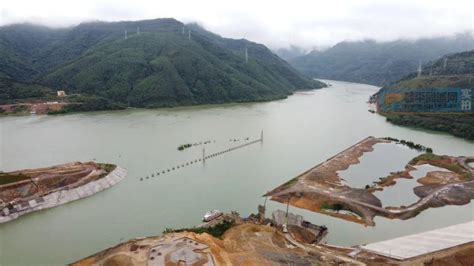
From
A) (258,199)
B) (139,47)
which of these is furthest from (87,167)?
(139,47)

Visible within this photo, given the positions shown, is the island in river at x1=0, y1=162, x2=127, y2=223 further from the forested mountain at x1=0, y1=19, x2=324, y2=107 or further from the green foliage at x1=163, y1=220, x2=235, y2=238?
the forested mountain at x1=0, y1=19, x2=324, y2=107

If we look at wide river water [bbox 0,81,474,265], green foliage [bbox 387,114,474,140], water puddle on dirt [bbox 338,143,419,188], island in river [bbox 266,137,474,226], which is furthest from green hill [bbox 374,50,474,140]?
island in river [bbox 266,137,474,226]

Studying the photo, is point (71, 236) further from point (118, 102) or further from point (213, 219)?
point (118, 102)

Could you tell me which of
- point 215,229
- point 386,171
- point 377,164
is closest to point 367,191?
point 386,171

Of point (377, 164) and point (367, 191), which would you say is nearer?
point (367, 191)

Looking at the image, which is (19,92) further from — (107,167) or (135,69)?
(107,167)

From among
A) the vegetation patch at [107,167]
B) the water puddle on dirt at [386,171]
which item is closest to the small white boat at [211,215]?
the vegetation patch at [107,167]
